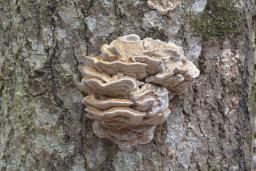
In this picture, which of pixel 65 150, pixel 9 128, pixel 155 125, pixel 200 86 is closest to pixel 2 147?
pixel 9 128

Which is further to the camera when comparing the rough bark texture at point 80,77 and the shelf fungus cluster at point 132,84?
the rough bark texture at point 80,77

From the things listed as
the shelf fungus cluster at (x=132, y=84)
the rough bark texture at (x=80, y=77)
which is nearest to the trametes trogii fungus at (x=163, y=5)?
the rough bark texture at (x=80, y=77)

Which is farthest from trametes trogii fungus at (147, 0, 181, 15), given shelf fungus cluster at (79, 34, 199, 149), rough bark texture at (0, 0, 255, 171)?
shelf fungus cluster at (79, 34, 199, 149)

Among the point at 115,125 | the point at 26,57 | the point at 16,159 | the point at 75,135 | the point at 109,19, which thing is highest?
the point at 109,19

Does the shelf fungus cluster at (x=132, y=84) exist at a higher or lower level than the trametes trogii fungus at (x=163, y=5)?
lower

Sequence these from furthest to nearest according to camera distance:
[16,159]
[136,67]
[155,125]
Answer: [16,159]
[155,125]
[136,67]

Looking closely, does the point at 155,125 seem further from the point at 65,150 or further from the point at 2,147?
the point at 2,147

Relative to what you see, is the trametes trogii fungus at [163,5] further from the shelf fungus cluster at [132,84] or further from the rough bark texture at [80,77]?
the shelf fungus cluster at [132,84]

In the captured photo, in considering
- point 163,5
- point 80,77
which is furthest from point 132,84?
point 163,5
